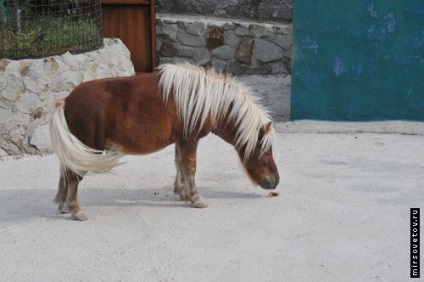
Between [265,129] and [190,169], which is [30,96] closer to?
[190,169]

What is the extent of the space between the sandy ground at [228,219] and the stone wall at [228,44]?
250 cm

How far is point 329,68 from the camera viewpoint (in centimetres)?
796

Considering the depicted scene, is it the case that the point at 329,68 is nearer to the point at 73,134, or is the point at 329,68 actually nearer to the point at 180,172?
the point at 180,172

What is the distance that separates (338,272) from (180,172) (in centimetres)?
174

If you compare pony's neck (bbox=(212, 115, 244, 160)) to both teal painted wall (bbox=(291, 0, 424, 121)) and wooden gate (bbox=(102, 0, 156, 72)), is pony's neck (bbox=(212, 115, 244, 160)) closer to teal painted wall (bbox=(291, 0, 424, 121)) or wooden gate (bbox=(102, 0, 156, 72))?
teal painted wall (bbox=(291, 0, 424, 121))

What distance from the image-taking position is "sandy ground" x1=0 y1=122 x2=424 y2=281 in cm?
477

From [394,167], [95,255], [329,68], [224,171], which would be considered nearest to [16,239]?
[95,255]

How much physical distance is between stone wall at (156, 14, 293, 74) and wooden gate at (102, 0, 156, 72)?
6.6 inches

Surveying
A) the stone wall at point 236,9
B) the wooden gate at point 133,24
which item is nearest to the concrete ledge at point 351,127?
the stone wall at point 236,9

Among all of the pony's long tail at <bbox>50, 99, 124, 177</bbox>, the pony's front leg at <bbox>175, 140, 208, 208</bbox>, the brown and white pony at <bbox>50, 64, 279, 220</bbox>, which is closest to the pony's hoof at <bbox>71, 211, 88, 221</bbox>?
the brown and white pony at <bbox>50, 64, 279, 220</bbox>

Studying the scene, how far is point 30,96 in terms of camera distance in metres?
7.15

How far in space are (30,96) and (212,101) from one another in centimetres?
230

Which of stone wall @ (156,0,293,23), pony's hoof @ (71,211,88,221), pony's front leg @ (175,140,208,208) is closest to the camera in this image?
pony's hoof @ (71,211,88,221)

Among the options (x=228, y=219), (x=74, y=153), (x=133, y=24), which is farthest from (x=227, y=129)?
(x=133, y=24)
